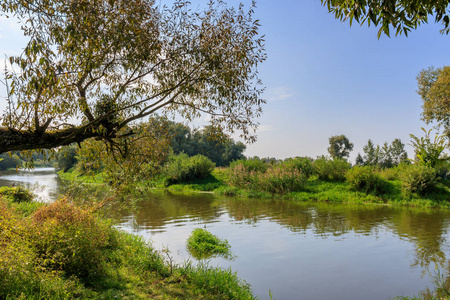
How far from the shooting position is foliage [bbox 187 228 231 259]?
9227 mm

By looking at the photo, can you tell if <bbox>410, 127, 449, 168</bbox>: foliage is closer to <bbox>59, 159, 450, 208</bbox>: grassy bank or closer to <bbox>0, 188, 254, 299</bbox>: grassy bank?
<bbox>59, 159, 450, 208</bbox>: grassy bank

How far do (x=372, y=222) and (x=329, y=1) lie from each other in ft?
38.6

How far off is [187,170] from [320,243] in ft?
74.7

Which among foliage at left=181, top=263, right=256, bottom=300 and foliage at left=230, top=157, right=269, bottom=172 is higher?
foliage at left=230, top=157, right=269, bottom=172

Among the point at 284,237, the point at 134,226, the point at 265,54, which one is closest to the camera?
the point at 265,54

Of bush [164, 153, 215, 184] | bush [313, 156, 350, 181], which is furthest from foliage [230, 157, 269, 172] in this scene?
bush [164, 153, 215, 184]

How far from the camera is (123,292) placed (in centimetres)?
582

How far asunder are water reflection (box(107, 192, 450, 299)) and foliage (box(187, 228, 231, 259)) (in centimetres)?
33

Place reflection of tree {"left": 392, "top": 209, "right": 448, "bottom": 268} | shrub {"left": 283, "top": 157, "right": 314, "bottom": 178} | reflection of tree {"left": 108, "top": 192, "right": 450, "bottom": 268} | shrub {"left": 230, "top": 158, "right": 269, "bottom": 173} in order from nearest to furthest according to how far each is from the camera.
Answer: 1. reflection of tree {"left": 392, "top": 209, "right": 448, "bottom": 268}
2. reflection of tree {"left": 108, "top": 192, "right": 450, "bottom": 268}
3. shrub {"left": 283, "top": 157, "right": 314, "bottom": 178}
4. shrub {"left": 230, "top": 158, "right": 269, "bottom": 173}

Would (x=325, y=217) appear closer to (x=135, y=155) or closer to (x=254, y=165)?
(x=135, y=155)

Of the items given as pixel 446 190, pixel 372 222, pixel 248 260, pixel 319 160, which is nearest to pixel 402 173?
pixel 446 190

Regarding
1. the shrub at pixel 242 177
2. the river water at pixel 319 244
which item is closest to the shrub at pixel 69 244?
the river water at pixel 319 244

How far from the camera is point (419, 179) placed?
1970cm

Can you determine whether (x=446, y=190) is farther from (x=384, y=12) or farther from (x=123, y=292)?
(x=123, y=292)
